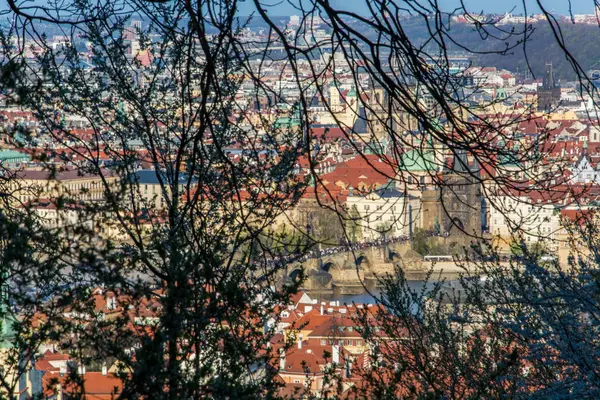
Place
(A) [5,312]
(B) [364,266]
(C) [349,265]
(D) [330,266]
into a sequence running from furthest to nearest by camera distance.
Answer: (D) [330,266], (B) [364,266], (C) [349,265], (A) [5,312]

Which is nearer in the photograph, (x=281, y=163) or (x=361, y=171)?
(x=281, y=163)

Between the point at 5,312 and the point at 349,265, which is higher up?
the point at 349,265

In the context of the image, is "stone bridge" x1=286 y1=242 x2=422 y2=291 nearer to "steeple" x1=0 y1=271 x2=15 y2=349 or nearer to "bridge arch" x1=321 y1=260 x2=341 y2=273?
"bridge arch" x1=321 y1=260 x2=341 y2=273

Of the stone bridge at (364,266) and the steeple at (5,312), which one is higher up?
the stone bridge at (364,266)

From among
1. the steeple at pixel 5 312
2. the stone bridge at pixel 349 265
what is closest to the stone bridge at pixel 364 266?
the stone bridge at pixel 349 265

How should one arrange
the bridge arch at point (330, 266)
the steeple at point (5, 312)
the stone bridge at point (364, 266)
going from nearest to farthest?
the steeple at point (5, 312) < the stone bridge at point (364, 266) < the bridge arch at point (330, 266)

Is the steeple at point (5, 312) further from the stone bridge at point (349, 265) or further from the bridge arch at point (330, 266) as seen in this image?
the bridge arch at point (330, 266)

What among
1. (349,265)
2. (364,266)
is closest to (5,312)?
(349,265)

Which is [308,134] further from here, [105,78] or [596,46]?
[596,46]

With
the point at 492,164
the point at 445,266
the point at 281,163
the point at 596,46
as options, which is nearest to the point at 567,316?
the point at 281,163

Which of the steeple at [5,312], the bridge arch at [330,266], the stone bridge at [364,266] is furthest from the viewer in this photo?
the bridge arch at [330,266]

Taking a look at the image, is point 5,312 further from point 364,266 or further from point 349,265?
point 364,266
